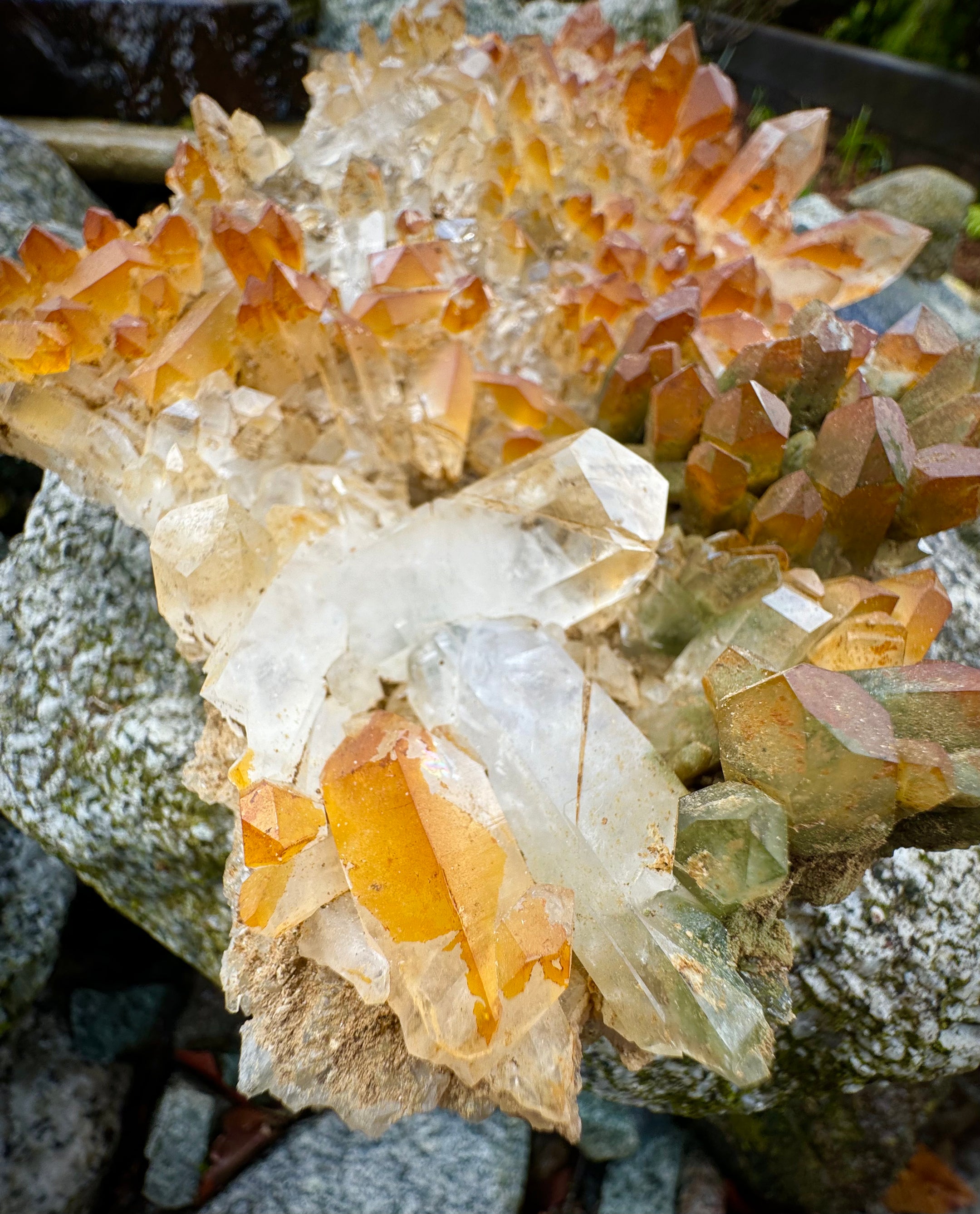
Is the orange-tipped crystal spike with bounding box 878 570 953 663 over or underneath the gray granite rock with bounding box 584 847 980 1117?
over

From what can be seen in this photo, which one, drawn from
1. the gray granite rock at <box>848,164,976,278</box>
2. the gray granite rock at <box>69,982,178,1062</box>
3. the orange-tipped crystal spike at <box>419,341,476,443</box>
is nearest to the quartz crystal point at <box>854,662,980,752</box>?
the orange-tipped crystal spike at <box>419,341,476,443</box>

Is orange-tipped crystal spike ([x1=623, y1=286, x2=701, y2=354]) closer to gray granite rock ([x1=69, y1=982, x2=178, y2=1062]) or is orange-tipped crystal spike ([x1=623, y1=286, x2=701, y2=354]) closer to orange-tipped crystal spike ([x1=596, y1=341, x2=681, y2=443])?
orange-tipped crystal spike ([x1=596, y1=341, x2=681, y2=443])

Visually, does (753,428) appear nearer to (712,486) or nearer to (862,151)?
(712,486)

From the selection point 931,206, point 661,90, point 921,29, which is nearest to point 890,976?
point 661,90

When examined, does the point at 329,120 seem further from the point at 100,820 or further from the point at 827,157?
the point at 827,157

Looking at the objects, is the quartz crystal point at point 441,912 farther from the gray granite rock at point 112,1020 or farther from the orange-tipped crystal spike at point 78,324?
the gray granite rock at point 112,1020
